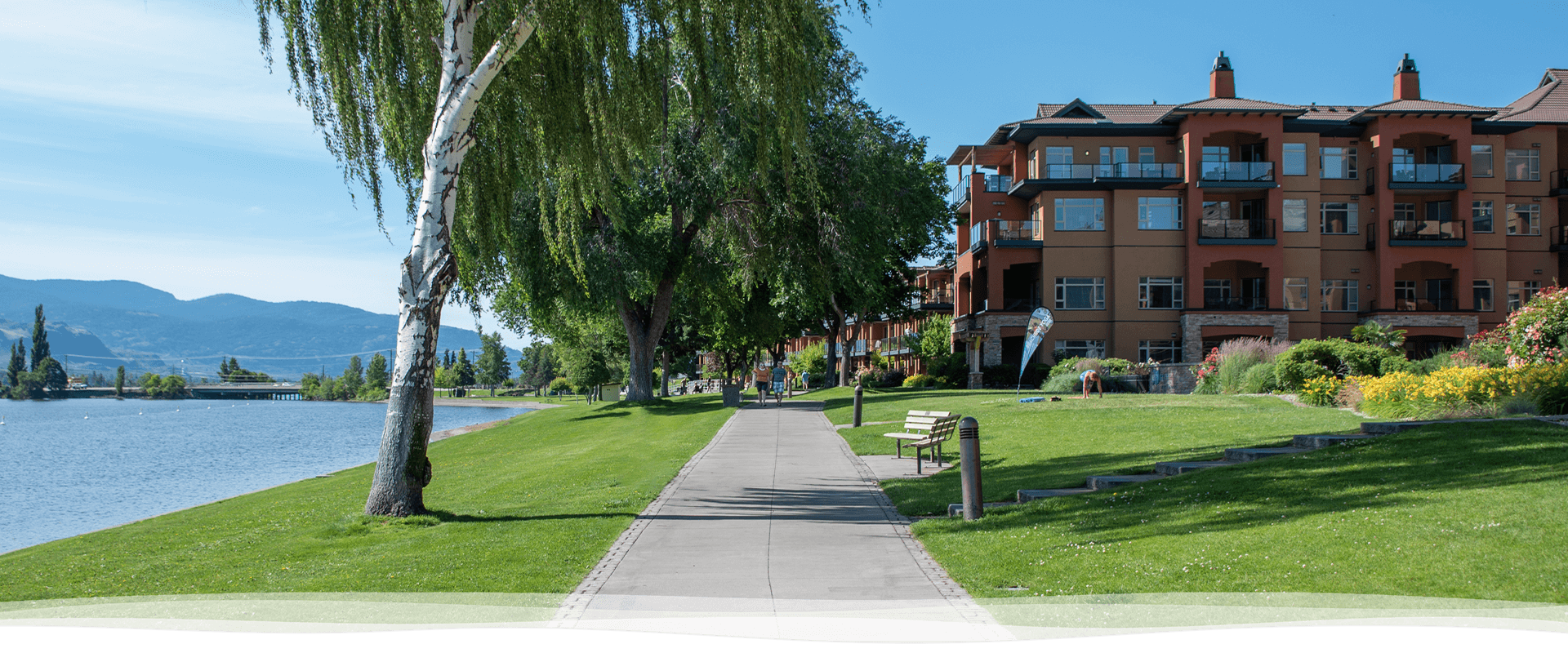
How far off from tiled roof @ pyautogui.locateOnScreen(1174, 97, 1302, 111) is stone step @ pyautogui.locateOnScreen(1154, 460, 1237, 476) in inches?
1472

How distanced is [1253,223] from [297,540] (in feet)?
154

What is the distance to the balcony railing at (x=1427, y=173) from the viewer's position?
155 ft

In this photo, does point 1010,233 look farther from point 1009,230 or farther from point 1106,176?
point 1106,176

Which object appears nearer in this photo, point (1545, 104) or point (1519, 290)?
point (1519, 290)

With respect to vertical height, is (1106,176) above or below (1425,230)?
above

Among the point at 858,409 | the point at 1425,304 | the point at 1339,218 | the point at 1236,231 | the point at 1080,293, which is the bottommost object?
the point at 858,409

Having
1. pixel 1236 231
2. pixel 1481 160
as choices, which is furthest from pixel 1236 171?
pixel 1481 160

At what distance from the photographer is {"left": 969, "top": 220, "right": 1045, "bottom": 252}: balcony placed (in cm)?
4834

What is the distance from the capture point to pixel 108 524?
16422 millimetres

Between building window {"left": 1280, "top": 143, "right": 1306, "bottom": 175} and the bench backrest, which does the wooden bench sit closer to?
the bench backrest

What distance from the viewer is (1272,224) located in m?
46.5

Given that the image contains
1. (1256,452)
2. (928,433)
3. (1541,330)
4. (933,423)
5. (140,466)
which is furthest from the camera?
(140,466)

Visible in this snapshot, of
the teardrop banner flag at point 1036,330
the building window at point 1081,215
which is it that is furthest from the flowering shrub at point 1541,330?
the building window at point 1081,215

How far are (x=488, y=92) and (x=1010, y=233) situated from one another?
130ft
